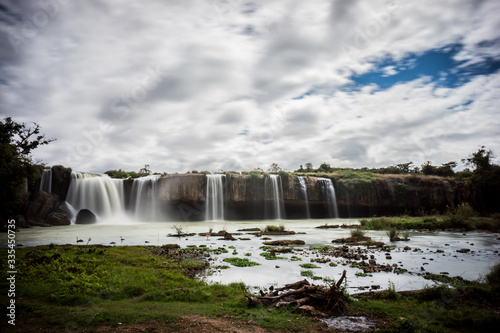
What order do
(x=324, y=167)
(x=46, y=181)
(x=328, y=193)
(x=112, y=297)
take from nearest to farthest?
1. (x=112, y=297)
2. (x=46, y=181)
3. (x=328, y=193)
4. (x=324, y=167)

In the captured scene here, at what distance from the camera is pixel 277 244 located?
16.7m

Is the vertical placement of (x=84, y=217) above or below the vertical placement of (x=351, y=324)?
above

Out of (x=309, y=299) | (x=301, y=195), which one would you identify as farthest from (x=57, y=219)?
(x=309, y=299)

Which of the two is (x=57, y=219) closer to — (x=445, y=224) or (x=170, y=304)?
(x=170, y=304)

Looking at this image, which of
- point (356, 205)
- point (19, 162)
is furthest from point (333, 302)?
point (356, 205)

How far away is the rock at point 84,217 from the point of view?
34.2 meters

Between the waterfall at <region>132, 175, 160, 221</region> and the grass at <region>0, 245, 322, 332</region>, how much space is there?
3204cm

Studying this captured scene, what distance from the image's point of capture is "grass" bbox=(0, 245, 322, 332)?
A: 5398 mm

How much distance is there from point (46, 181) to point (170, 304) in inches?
1507

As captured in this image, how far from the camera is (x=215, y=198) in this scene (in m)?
43.1

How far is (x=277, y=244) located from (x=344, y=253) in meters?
4.52

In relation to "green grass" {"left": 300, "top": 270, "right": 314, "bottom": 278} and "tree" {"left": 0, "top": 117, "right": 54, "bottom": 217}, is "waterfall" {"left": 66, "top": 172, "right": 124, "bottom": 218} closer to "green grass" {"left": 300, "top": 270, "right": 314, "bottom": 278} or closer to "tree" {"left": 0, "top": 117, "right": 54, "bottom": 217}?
"tree" {"left": 0, "top": 117, "right": 54, "bottom": 217}

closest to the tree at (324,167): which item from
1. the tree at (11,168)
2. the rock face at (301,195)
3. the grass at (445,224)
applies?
the rock face at (301,195)

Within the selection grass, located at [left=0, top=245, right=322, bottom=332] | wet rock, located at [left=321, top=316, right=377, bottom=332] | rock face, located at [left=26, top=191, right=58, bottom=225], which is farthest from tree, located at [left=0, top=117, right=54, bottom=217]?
wet rock, located at [left=321, top=316, right=377, bottom=332]
